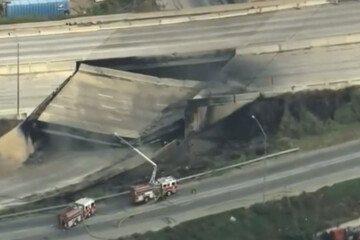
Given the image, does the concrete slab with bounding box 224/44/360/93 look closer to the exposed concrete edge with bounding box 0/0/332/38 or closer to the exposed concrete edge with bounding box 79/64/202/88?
the exposed concrete edge with bounding box 79/64/202/88

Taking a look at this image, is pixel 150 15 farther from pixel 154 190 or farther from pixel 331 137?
pixel 154 190

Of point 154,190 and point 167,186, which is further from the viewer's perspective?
point 167,186

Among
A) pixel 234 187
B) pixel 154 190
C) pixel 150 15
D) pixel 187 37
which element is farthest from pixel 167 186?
pixel 150 15

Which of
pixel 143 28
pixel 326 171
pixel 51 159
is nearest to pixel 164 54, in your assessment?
pixel 143 28

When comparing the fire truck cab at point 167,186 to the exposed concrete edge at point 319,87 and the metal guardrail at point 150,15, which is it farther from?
the metal guardrail at point 150,15

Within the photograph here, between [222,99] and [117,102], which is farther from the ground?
[222,99]

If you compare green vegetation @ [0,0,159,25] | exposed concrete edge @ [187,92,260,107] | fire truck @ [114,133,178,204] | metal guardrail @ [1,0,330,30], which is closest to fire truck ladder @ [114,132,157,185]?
fire truck @ [114,133,178,204]

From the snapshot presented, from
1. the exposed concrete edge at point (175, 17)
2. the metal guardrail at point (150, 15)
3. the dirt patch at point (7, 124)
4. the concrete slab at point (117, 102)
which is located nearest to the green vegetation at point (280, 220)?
the concrete slab at point (117, 102)
